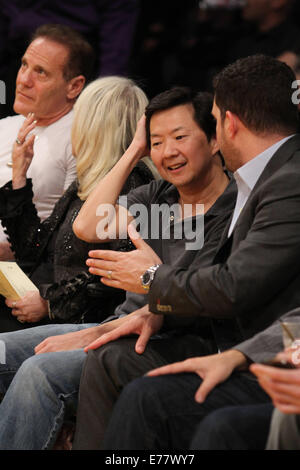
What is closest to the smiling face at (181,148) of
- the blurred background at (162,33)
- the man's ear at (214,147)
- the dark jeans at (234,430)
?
the man's ear at (214,147)

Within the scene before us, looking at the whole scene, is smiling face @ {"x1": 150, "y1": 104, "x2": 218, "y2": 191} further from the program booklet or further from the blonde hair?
the program booklet

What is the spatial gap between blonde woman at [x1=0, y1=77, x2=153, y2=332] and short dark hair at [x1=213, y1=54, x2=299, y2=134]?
72cm

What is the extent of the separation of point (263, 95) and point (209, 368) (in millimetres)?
775

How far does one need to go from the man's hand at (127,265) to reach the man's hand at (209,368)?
0.93 feet

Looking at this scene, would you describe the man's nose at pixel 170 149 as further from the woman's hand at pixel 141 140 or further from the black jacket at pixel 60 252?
the black jacket at pixel 60 252

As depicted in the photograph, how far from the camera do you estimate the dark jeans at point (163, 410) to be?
5.80ft

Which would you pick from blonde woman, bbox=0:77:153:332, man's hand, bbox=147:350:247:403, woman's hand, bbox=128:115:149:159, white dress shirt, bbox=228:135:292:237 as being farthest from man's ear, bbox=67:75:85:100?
man's hand, bbox=147:350:247:403

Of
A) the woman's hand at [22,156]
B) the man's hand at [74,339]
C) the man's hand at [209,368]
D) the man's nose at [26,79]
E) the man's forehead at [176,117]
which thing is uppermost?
the man's nose at [26,79]

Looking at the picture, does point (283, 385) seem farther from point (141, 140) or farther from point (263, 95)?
point (141, 140)

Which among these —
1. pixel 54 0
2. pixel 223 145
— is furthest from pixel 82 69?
pixel 223 145

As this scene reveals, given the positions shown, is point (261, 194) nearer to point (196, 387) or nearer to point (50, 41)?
point (196, 387)

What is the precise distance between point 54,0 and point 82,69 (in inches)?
34.1

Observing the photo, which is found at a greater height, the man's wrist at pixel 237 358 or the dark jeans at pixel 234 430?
the man's wrist at pixel 237 358

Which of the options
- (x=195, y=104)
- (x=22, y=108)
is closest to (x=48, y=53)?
(x=22, y=108)
